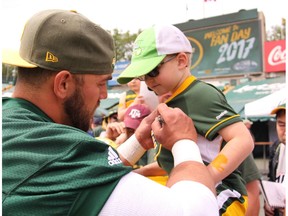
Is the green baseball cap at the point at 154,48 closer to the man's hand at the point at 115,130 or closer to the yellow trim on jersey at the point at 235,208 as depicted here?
the yellow trim on jersey at the point at 235,208

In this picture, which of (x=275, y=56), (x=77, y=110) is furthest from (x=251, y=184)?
(x=275, y=56)

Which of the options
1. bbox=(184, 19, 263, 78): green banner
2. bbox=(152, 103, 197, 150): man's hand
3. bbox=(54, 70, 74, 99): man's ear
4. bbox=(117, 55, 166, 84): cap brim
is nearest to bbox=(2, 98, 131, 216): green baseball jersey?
bbox=(54, 70, 74, 99): man's ear

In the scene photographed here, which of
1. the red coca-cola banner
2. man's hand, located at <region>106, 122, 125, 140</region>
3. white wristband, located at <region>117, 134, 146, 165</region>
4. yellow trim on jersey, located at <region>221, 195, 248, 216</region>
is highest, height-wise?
white wristband, located at <region>117, 134, 146, 165</region>

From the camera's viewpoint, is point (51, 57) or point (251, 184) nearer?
point (51, 57)

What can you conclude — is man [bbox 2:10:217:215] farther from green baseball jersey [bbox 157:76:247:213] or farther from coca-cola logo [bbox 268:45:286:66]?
coca-cola logo [bbox 268:45:286:66]

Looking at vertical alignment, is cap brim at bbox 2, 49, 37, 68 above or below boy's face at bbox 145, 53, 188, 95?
above

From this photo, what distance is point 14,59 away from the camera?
151 centimetres

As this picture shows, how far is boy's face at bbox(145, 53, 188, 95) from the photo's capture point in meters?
2.06

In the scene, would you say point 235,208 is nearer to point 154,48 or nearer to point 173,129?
point 173,129

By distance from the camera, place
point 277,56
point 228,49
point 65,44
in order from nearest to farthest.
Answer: point 65,44
point 277,56
point 228,49

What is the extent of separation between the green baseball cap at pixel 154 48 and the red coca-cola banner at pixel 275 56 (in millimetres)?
18724

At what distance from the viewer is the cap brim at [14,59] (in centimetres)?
144

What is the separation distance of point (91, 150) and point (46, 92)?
39 centimetres

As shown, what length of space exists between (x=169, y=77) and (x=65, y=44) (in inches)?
31.0
